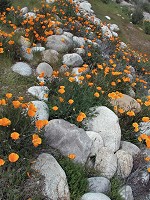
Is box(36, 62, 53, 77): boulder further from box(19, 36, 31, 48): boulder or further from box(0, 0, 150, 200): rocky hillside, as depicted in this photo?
box(19, 36, 31, 48): boulder

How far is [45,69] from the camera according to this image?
559 cm

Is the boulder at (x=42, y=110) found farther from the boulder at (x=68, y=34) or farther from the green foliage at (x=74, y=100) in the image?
the boulder at (x=68, y=34)

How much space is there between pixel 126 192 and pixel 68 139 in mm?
996

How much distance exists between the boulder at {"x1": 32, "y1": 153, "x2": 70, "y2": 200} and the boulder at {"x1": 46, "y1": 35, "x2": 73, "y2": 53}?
3512mm

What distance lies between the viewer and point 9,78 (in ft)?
16.6

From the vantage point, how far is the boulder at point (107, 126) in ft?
14.1

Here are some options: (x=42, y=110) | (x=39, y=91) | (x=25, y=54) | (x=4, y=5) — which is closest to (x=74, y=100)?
(x=42, y=110)

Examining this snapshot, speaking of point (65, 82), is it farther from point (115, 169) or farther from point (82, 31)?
point (82, 31)

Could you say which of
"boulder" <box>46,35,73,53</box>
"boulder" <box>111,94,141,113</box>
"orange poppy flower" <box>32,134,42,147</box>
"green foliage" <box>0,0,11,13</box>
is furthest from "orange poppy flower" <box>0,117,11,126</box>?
"green foliage" <box>0,0,11,13</box>

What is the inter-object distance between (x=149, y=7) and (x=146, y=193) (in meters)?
20.2

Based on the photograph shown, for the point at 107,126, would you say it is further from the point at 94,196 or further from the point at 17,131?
the point at 17,131

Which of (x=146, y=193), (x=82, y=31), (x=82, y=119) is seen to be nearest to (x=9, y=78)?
(x=82, y=119)

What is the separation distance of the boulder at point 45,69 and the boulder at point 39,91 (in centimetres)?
71

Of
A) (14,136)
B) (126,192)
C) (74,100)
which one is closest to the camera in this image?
(14,136)
